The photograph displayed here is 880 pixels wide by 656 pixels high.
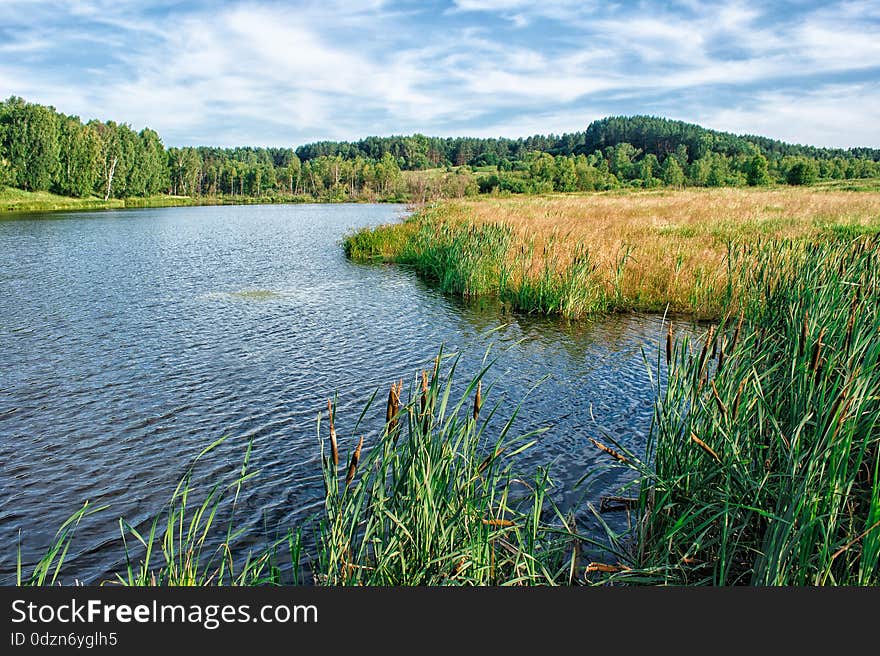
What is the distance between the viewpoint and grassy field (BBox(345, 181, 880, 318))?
1427 centimetres

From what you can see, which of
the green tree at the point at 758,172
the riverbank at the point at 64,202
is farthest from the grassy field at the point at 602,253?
the green tree at the point at 758,172

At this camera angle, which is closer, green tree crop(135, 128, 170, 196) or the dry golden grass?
the dry golden grass

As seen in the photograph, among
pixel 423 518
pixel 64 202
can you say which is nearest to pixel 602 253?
pixel 423 518

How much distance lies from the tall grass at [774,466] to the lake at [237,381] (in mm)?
1572

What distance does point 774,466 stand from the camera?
417 centimetres

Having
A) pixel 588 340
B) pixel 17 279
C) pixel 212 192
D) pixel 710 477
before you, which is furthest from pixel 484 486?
pixel 212 192

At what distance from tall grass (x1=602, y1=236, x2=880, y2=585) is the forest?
73.8 m

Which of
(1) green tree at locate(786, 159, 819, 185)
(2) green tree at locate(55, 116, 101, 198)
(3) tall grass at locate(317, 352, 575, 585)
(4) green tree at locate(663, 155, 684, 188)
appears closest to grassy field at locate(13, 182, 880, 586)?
(3) tall grass at locate(317, 352, 575, 585)

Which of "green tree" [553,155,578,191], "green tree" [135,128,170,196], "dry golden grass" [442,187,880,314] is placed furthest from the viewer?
"green tree" [553,155,578,191]

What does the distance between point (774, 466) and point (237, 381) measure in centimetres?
764

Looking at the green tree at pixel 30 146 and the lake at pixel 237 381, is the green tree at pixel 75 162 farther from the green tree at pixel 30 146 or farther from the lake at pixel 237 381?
the lake at pixel 237 381

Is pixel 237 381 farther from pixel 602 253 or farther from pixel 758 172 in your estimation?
pixel 758 172

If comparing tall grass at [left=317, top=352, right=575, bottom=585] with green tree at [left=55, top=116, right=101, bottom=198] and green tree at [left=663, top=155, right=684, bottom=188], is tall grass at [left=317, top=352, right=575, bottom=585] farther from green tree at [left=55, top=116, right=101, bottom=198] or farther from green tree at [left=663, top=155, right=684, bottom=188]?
green tree at [left=663, top=155, right=684, bottom=188]

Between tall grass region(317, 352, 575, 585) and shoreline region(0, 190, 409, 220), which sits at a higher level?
shoreline region(0, 190, 409, 220)
